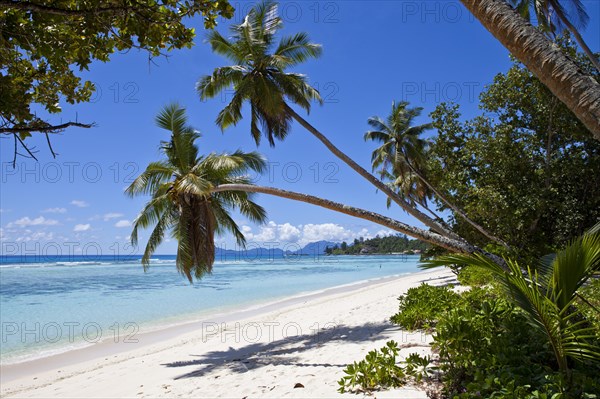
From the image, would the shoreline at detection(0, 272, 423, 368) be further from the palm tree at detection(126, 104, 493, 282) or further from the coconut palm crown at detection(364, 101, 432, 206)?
the coconut palm crown at detection(364, 101, 432, 206)

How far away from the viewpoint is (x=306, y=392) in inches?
167

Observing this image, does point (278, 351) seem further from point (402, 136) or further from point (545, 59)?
point (402, 136)

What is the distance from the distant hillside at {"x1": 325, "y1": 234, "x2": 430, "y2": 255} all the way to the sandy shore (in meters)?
98.5

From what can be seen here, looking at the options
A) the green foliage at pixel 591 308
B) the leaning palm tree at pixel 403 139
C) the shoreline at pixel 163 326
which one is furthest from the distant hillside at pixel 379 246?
the green foliage at pixel 591 308

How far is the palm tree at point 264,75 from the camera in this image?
1102cm

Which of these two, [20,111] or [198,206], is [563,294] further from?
[198,206]

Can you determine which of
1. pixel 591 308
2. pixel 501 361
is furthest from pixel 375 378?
pixel 591 308

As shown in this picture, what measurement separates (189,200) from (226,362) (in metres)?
4.62

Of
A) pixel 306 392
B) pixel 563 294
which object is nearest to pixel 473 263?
pixel 563 294

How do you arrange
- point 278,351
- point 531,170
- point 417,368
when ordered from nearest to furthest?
point 417,368 < point 278,351 < point 531,170

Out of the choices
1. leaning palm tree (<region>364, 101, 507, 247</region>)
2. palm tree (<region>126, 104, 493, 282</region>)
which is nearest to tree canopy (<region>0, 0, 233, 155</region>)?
palm tree (<region>126, 104, 493, 282</region>)

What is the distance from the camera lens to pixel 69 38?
3.06 meters

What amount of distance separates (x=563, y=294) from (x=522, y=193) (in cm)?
1102

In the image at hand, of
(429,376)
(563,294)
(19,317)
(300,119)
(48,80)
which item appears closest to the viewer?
(563,294)
